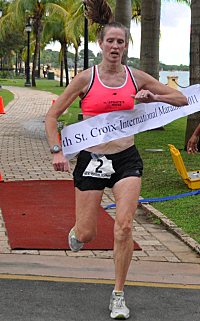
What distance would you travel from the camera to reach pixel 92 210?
411cm

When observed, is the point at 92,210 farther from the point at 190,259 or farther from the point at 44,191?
the point at 44,191

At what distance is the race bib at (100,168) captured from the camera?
4.04 metres

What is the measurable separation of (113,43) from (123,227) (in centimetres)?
146

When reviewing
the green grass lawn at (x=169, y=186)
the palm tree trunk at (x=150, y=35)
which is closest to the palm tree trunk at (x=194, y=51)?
the green grass lawn at (x=169, y=186)

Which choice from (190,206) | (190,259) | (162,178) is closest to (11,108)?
(162,178)

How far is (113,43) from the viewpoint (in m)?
4.04

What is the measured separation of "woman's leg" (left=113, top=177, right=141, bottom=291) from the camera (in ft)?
12.7

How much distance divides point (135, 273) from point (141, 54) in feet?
40.5

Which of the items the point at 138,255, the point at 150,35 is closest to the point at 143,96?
the point at 138,255

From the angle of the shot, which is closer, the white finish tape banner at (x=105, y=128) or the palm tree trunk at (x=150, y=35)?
the white finish tape banner at (x=105, y=128)

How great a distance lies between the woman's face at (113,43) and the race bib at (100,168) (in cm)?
81

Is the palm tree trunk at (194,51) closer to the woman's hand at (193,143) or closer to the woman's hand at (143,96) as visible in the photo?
the woman's hand at (193,143)

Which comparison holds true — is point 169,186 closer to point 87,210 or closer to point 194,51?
point 194,51

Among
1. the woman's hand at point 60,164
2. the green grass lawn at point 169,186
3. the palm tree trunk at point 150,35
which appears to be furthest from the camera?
the palm tree trunk at point 150,35
